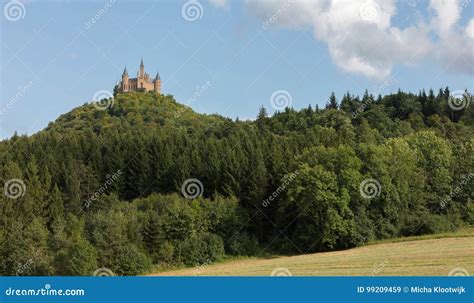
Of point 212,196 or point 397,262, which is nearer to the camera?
point 397,262

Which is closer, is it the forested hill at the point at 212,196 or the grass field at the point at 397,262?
the grass field at the point at 397,262

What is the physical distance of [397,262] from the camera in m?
40.3

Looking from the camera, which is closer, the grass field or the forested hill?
the grass field

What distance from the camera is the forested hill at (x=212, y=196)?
53.8m

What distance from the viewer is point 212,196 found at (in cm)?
7569

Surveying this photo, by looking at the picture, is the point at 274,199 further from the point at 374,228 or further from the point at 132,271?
the point at 132,271

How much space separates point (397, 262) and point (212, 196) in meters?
38.4

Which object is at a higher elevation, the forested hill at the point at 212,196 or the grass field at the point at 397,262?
the forested hill at the point at 212,196

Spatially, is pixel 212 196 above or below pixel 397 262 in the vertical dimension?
above

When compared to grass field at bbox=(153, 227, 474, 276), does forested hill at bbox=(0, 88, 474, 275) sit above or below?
above

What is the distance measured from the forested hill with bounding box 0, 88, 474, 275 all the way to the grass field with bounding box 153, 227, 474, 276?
5182 millimetres

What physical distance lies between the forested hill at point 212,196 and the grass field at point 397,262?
17.0 feet

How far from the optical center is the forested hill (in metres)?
53.8

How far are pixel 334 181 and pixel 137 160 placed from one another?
35.1 metres
